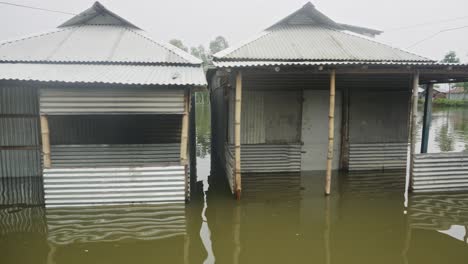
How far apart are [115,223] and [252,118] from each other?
5111mm

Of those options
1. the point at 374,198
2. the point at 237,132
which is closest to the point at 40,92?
the point at 237,132

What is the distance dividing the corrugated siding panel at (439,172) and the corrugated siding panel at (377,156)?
2.26 metres

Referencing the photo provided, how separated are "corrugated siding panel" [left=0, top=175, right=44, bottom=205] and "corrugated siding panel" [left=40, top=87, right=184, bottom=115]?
2525 mm

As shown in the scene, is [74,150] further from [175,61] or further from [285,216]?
[285,216]

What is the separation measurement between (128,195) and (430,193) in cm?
761

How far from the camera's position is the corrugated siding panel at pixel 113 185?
6922mm

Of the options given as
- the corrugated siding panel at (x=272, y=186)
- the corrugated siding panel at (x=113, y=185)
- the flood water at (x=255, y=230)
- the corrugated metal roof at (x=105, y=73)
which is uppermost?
the corrugated metal roof at (x=105, y=73)

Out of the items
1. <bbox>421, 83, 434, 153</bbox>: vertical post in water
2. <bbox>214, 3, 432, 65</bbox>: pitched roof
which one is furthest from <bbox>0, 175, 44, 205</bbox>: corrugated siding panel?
<bbox>421, 83, 434, 153</bbox>: vertical post in water

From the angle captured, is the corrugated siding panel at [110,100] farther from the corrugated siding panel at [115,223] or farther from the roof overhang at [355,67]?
the corrugated siding panel at [115,223]

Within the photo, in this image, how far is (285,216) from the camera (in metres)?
6.78

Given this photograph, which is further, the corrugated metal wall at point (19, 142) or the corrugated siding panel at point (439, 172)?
the corrugated metal wall at point (19, 142)

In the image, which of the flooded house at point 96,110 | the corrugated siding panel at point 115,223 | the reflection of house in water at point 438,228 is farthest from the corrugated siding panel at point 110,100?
the reflection of house in water at point 438,228

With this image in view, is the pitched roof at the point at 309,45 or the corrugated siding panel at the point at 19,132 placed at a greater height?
the pitched roof at the point at 309,45

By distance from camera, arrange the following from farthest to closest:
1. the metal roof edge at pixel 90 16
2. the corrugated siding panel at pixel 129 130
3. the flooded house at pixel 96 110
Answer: the metal roof edge at pixel 90 16 → the corrugated siding panel at pixel 129 130 → the flooded house at pixel 96 110
